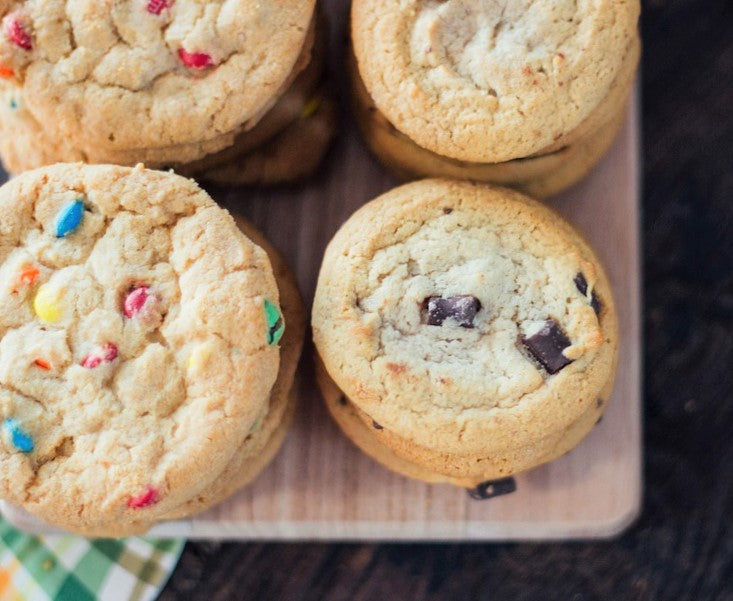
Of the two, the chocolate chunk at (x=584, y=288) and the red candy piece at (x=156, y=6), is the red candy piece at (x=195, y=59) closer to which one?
the red candy piece at (x=156, y=6)

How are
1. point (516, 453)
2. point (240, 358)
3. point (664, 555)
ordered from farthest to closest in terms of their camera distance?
point (664, 555) < point (516, 453) < point (240, 358)

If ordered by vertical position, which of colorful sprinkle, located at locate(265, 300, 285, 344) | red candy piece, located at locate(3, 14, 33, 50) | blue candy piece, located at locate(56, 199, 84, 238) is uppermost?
red candy piece, located at locate(3, 14, 33, 50)

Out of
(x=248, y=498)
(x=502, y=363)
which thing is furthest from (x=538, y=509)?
(x=248, y=498)

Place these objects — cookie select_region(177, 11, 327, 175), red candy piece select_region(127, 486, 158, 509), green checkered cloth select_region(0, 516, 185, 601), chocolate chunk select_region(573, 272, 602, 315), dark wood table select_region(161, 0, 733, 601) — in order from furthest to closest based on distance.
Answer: dark wood table select_region(161, 0, 733, 601), green checkered cloth select_region(0, 516, 185, 601), cookie select_region(177, 11, 327, 175), chocolate chunk select_region(573, 272, 602, 315), red candy piece select_region(127, 486, 158, 509)

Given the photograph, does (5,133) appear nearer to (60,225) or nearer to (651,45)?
(60,225)

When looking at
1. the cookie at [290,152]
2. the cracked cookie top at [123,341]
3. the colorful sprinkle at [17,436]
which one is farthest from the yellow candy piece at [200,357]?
the cookie at [290,152]

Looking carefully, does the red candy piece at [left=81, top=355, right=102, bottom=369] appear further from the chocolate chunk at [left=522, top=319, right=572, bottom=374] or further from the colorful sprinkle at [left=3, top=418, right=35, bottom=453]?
the chocolate chunk at [left=522, top=319, right=572, bottom=374]

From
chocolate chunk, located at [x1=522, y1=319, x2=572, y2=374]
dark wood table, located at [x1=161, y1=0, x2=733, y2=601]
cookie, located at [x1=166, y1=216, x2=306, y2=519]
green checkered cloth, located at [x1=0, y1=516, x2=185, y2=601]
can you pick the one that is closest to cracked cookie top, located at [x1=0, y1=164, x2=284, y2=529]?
cookie, located at [x1=166, y1=216, x2=306, y2=519]

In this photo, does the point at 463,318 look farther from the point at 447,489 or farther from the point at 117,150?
the point at 117,150
